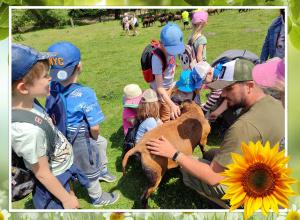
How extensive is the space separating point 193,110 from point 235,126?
166cm

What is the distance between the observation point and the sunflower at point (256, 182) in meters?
1.54

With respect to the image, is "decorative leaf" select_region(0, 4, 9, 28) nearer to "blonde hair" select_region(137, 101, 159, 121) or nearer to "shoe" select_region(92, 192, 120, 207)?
"blonde hair" select_region(137, 101, 159, 121)

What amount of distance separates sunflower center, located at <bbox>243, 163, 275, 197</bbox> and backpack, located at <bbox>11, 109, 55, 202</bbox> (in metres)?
1.67

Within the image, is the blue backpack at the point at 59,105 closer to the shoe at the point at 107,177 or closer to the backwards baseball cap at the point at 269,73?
the shoe at the point at 107,177

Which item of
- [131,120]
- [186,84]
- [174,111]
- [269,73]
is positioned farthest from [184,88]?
[269,73]

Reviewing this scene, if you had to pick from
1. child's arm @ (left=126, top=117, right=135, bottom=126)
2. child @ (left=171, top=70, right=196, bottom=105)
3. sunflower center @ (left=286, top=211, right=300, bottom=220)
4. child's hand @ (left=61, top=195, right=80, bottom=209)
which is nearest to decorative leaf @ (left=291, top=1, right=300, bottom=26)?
sunflower center @ (left=286, top=211, right=300, bottom=220)

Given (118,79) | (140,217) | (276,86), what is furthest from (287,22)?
(118,79)

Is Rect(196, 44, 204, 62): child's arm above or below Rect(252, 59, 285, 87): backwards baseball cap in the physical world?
above

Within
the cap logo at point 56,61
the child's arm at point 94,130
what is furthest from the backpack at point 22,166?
the cap logo at point 56,61

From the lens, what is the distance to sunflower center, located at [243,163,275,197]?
5.10ft

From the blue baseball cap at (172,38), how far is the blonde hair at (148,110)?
89cm

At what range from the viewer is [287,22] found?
1.77 meters

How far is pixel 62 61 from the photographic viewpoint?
8.45 feet

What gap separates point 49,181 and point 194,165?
58.9 inches
